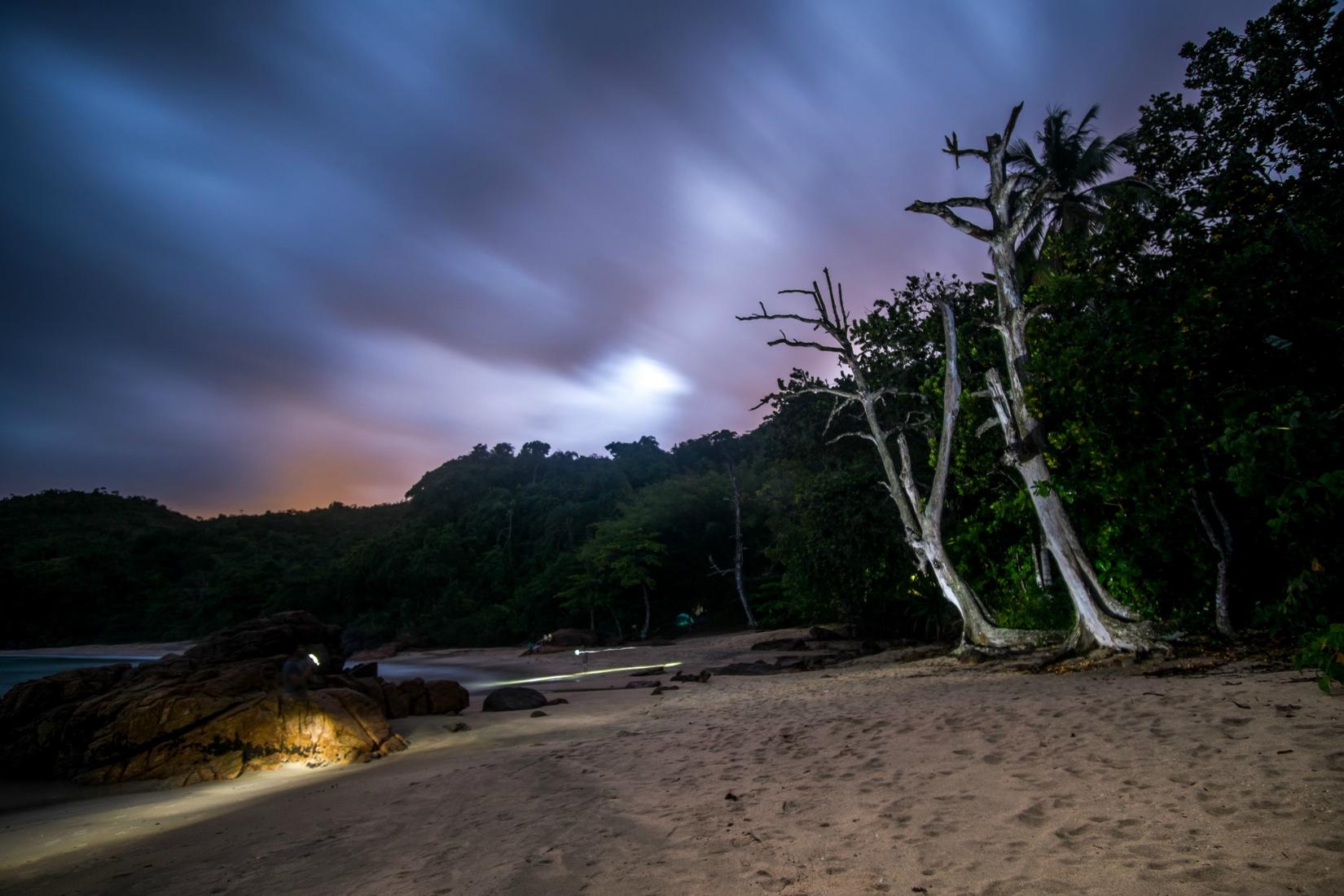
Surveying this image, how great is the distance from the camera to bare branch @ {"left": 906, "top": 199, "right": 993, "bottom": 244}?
1244 centimetres

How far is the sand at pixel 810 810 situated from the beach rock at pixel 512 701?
3412mm

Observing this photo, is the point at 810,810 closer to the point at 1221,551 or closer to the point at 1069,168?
the point at 1221,551

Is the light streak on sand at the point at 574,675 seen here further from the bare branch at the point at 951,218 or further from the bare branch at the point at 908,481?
the bare branch at the point at 951,218

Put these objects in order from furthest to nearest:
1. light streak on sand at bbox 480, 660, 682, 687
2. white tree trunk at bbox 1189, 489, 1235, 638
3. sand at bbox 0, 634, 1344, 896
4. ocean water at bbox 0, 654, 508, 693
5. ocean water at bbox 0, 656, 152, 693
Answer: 1. ocean water at bbox 0, 656, 152, 693
2. ocean water at bbox 0, 654, 508, 693
3. light streak on sand at bbox 480, 660, 682, 687
4. white tree trunk at bbox 1189, 489, 1235, 638
5. sand at bbox 0, 634, 1344, 896

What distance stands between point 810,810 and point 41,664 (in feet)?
194

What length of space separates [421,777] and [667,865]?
178 inches

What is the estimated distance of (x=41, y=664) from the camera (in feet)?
138

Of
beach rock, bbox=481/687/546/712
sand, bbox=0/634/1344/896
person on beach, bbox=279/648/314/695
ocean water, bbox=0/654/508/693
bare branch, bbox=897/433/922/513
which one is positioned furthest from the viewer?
ocean water, bbox=0/654/508/693

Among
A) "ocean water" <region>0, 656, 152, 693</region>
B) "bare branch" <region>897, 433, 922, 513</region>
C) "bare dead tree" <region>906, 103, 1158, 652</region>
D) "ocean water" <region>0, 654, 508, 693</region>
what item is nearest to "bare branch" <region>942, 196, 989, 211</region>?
"bare dead tree" <region>906, 103, 1158, 652</region>

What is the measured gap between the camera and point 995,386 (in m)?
12.7

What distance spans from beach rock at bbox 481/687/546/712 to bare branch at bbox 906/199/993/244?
12.9m

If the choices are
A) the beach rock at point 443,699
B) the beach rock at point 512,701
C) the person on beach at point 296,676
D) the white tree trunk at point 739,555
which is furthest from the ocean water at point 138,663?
the white tree trunk at point 739,555

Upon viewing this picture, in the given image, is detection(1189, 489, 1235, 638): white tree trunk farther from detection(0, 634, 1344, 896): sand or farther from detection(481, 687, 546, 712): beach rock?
detection(481, 687, 546, 712): beach rock

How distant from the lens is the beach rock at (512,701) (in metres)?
12.3
